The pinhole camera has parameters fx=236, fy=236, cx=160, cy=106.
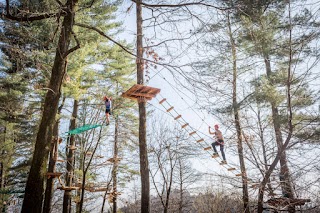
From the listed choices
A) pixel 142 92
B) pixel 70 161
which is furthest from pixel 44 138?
pixel 70 161

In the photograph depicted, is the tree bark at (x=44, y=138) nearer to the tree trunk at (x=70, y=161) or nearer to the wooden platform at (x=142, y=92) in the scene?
the wooden platform at (x=142, y=92)

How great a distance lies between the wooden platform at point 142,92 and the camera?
6.97 metres

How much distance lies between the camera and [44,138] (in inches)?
161

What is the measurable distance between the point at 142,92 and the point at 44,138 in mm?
3693

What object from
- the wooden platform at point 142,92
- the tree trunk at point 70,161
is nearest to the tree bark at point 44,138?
the wooden platform at point 142,92

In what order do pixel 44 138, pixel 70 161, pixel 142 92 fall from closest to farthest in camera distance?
pixel 44 138, pixel 142 92, pixel 70 161

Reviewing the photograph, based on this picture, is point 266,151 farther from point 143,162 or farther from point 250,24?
point 143,162

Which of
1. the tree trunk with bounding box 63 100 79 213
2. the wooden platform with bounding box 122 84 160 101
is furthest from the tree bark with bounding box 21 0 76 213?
the tree trunk with bounding box 63 100 79 213

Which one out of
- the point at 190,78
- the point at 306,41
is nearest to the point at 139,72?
the point at 190,78

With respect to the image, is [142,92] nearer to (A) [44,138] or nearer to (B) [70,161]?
(A) [44,138]

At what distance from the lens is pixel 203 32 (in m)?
3.88

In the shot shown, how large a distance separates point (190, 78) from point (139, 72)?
16.9ft

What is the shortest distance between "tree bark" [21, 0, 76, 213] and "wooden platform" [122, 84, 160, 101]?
264cm

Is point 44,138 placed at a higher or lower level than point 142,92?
lower
